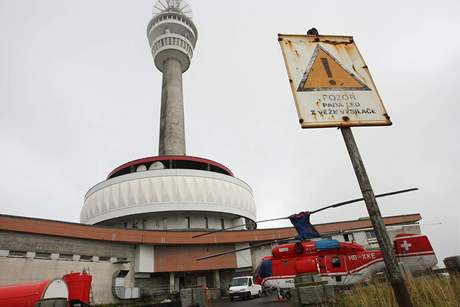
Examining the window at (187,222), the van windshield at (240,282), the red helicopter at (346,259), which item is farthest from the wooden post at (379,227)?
the window at (187,222)

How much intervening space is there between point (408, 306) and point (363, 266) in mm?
14908

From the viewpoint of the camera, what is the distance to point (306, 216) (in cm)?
743

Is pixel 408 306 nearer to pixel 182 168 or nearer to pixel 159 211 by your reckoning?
pixel 159 211

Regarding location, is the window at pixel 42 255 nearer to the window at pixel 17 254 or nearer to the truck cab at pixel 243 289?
the window at pixel 17 254

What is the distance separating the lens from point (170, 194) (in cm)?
3706

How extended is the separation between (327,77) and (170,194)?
1377 inches

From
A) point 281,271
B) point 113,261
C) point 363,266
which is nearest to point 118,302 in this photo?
point 113,261

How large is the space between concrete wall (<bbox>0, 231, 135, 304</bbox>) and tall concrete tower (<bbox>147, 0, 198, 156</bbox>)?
68.4 ft

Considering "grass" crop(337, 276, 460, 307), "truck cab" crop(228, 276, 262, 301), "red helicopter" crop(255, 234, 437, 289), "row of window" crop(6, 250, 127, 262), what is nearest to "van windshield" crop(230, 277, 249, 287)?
"truck cab" crop(228, 276, 262, 301)

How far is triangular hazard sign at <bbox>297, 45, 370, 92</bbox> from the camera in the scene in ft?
13.3

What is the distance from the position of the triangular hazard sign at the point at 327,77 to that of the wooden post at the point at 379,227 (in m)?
0.68

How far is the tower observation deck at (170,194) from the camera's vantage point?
36781 mm

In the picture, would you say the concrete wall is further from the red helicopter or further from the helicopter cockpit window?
the helicopter cockpit window

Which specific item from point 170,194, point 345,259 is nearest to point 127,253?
point 170,194
